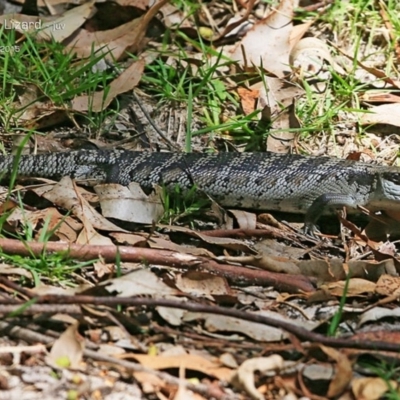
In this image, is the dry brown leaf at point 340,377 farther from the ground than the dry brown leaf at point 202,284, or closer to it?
farther from the ground

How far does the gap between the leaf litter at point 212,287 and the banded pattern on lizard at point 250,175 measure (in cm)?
23

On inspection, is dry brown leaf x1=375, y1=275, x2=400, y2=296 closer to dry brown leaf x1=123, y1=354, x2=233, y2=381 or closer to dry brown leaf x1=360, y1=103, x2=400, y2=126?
dry brown leaf x1=123, y1=354, x2=233, y2=381

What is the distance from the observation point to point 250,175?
5562 millimetres

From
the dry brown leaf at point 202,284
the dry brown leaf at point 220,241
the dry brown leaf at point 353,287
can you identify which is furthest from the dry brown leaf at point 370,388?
the dry brown leaf at point 220,241

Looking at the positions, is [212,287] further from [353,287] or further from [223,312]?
[353,287]

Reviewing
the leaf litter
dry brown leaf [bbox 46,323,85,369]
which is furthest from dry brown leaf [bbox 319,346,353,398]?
dry brown leaf [bbox 46,323,85,369]

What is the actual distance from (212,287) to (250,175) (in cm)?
168

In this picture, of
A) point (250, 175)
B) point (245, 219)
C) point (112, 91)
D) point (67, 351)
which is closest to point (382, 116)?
point (250, 175)

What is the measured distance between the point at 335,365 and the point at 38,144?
3.20m

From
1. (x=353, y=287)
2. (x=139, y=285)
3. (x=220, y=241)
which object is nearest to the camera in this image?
(x=139, y=285)

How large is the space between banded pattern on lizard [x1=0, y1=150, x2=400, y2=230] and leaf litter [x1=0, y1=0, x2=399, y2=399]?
230 millimetres

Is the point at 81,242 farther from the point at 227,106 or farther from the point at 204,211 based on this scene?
the point at 227,106

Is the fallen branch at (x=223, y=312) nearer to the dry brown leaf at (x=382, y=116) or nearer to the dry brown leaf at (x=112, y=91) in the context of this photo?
the dry brown leaf at (x=112, y=91)

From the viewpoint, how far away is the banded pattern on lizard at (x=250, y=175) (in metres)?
5.50
